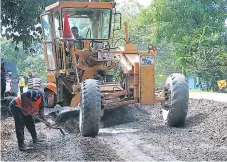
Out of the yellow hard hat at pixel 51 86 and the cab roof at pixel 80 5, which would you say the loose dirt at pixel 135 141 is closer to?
the yellow hard hat at pixel 51 86

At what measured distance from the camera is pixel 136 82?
10414 millimetres

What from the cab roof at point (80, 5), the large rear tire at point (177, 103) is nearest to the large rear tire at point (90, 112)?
the large rear tire at point (177, 103)

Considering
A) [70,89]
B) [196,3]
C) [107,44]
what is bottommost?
[70,89]

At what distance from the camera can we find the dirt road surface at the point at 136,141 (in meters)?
7.16

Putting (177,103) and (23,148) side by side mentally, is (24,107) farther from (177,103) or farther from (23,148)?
(177,103)

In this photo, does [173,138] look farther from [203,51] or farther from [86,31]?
[203,51]

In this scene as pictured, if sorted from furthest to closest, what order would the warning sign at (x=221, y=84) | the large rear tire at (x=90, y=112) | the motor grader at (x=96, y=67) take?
the warning sign at (x=221, y=84) < the motor grader at (x=96, y=67) < the large rear tire at (x=90, y=112)

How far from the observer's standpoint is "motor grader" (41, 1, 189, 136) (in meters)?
9.92

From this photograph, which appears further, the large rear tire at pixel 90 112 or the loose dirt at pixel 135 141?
the large rear tire at pixel 90 112

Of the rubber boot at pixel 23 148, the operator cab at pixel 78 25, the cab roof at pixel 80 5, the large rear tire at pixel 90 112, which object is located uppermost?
the cab roof at pixel 80 5

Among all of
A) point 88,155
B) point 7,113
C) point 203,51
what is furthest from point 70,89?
point 203,51

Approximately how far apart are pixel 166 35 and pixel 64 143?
59.5ft

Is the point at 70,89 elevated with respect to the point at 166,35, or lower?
lower

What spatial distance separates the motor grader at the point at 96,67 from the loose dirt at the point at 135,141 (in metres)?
0.57
